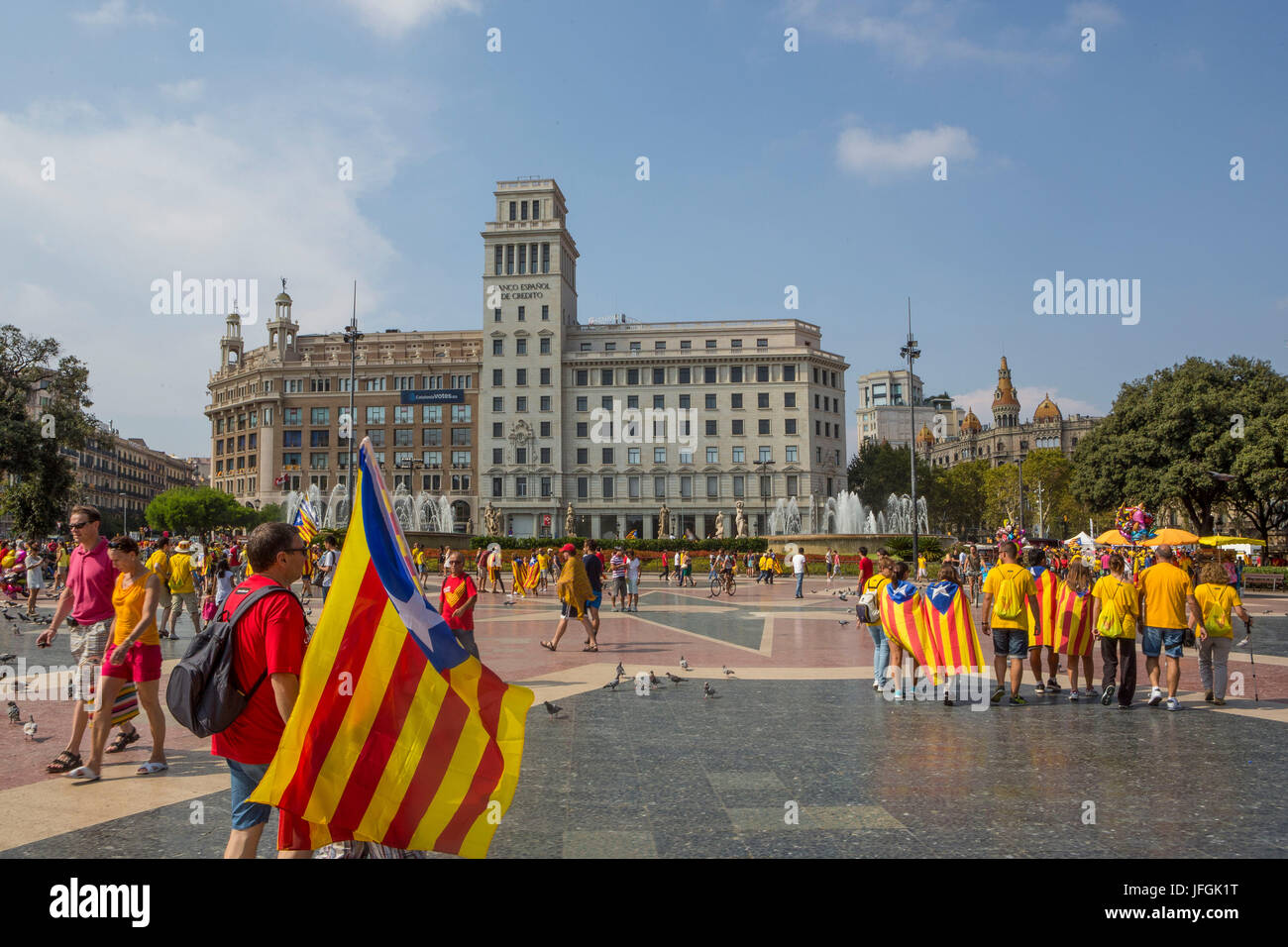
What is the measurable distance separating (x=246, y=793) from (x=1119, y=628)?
346 inches

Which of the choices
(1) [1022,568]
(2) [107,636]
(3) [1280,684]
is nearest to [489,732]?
(2) [107,636]

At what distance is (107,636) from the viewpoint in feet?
22.6

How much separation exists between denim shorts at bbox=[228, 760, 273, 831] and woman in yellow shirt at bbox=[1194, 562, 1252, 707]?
9328 mm

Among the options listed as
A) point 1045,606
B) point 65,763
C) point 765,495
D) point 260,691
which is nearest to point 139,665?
point 65,763

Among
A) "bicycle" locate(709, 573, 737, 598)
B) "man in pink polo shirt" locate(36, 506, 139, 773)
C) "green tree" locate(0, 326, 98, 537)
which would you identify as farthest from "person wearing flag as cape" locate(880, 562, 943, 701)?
"green tree" locate(0, 326, 98, 537)

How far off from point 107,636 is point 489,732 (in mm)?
4527

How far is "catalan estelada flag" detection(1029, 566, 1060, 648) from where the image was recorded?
33.7 feet

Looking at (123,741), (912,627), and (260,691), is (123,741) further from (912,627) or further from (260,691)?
(912,627)

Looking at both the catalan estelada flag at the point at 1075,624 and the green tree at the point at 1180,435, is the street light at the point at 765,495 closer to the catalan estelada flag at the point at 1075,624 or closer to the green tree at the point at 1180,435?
the green tree at the point at 1180,435

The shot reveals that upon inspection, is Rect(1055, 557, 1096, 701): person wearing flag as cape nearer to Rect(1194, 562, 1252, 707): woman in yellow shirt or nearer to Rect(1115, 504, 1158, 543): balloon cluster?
Rect(1194, 562, 1252, 707): woman in yellow shirt
